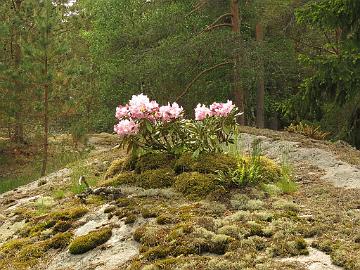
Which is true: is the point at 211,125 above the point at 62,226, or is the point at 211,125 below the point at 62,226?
above

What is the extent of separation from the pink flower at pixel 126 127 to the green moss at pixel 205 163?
700 millimetres

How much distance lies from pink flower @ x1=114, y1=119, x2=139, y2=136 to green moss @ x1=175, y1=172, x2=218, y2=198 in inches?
32.3

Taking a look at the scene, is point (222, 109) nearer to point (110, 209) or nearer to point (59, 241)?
point (110, 209)

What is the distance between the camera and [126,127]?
5.81 metres

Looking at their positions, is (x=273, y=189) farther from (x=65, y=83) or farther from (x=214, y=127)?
(x=65, y=83)

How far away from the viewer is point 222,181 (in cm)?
543

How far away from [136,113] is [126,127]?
8.3 inches

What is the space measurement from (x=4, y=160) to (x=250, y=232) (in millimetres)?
16581

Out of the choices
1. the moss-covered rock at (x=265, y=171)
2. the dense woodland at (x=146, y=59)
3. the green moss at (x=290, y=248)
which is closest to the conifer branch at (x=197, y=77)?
the dense woodland at (x=146, y=59)

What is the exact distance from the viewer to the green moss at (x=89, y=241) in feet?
14.4

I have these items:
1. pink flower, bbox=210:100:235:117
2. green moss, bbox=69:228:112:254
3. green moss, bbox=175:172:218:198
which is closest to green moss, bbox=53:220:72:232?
green moss, bbox=69:228:112:254

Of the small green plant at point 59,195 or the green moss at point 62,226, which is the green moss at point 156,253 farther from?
the small green plant at point 59,195

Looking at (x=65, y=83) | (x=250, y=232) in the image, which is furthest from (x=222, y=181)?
(x=65, y=83)

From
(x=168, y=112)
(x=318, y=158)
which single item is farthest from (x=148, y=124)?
(x=318, y=158)
